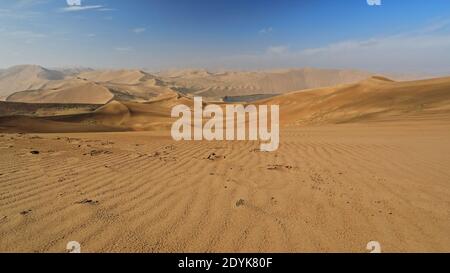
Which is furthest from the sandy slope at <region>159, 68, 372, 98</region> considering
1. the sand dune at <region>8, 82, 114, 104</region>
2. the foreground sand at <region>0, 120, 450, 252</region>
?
the foreground sand at <region>0, 120, 450, 252</region>

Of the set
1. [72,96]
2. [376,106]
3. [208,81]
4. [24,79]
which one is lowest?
[376,106]

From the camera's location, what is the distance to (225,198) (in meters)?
4.51

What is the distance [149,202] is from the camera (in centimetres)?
428

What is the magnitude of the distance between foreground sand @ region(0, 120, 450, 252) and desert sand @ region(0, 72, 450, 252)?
0.04 feet

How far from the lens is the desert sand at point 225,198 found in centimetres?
328

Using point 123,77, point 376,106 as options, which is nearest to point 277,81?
point 123,77

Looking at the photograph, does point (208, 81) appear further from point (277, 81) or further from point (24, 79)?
point (24, 79)

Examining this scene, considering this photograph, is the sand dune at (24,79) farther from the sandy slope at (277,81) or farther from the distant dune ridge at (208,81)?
the sandy slope at (277,81)

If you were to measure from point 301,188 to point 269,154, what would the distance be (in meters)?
3.02

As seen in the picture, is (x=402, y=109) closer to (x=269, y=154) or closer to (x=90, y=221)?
(x=269, y=154)

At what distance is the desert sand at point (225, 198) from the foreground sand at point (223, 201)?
0.01 metres

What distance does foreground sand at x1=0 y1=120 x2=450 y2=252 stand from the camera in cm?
327

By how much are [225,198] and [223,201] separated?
0.13 metres
